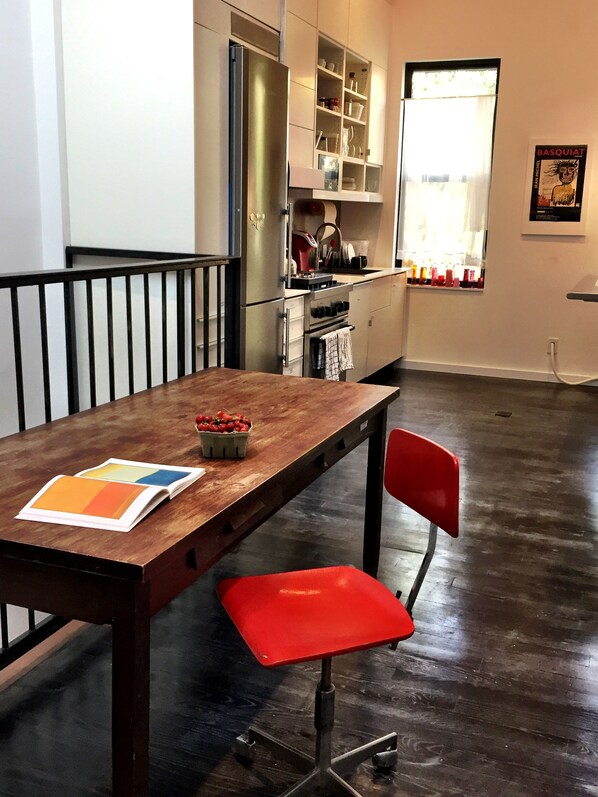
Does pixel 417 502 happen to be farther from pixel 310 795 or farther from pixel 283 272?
pixel 283 272

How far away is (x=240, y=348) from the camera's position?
3.87 metres

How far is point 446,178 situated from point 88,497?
19.9 ft

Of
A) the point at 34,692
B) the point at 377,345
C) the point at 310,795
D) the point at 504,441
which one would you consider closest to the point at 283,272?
the point at 504,441

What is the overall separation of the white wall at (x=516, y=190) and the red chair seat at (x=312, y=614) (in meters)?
5.32

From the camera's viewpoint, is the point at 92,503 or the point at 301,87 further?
the point at 301,87

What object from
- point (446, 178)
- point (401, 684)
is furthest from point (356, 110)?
point (401, 684)

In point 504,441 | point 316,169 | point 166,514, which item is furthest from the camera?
point 316,169

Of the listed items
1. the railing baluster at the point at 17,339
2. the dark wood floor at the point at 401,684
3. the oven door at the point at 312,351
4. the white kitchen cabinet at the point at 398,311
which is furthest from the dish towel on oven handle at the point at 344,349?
the railing baluster at the point at 17,339

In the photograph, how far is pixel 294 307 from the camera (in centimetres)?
466

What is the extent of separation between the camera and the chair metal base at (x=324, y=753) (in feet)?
5.96

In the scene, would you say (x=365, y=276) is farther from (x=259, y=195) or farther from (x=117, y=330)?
(x=117, y=330)

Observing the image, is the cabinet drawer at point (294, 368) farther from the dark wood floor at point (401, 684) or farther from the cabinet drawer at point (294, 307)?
the dark wood floor at point (401, 684)

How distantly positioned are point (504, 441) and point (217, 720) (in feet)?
10.5

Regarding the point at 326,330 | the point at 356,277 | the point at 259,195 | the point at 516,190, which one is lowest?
the point at 326,330
